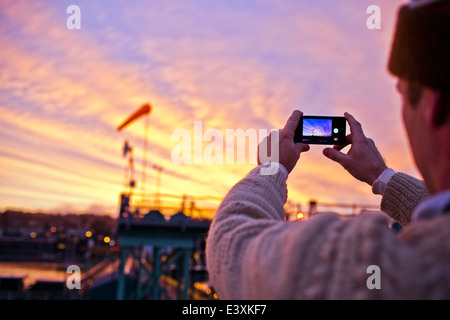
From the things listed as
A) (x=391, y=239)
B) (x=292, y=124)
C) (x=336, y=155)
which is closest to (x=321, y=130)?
(x=336, y=155)

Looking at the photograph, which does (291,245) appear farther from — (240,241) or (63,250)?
(63,250)

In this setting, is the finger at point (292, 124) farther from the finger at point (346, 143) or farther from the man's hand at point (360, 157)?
the finger at point (346, 143)

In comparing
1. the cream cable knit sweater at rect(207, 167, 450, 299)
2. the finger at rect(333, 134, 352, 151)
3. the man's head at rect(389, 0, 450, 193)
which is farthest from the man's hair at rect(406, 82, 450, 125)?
the finger at rect(333, 134, 352, 151)

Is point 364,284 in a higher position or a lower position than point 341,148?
lower

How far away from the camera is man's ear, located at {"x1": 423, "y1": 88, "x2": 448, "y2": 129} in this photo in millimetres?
930

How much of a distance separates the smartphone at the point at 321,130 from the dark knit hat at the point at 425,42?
842 millimetres

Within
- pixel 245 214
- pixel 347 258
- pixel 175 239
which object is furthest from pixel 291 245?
pixel 175 239

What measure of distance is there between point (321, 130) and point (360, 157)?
223mm

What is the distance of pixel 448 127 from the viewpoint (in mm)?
934

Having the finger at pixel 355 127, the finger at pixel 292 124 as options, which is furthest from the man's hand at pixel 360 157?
the finger at pixel 292 124

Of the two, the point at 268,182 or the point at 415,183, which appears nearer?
the point at 268,182

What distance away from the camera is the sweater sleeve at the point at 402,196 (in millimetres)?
1724

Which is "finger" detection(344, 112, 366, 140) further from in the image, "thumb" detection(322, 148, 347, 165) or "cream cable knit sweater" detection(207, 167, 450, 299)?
"cream cable knit sweater" detection(207, 167, 450, 299)
